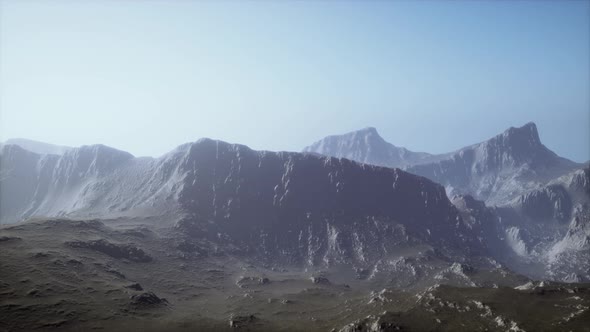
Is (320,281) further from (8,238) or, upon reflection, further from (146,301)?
(8,238)

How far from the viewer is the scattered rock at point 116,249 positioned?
427 feet

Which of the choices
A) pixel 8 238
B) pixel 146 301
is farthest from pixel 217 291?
pixel 8 238

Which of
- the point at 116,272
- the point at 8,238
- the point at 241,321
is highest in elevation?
the point at 8,238

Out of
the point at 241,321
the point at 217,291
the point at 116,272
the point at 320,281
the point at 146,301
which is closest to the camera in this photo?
the point at 241,321

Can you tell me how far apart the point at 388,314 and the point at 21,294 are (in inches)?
3512

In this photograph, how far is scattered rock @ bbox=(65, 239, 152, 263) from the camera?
130075 millimetres

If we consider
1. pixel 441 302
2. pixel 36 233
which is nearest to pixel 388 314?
pixel 441 302

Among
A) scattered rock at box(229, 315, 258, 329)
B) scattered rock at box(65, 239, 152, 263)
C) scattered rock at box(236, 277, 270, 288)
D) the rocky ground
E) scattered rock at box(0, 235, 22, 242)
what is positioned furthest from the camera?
scattered rock at box(236, 277, 270, 288)

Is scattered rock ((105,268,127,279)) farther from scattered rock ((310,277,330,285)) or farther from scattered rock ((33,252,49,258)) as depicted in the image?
scattered rock ((310,277,330,285))

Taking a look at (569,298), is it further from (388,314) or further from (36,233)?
(36,233)

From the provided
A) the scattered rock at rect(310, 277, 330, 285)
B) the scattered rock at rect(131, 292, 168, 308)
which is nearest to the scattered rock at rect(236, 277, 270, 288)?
the scattered rock at rect(310, 277, 330, 285)

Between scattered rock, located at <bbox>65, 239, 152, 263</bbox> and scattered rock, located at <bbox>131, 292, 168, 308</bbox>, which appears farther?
scattered rock, located at <bbox>65, 239, 152, 263</bbox>

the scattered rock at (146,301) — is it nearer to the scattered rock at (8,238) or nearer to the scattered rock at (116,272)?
the scattered rock at (116,272)

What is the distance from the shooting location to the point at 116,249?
454 feet
